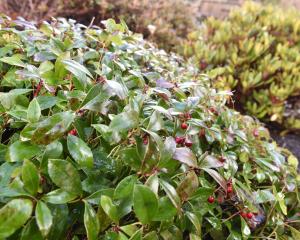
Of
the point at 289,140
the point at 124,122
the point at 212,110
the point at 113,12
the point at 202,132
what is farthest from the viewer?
the point at 113,12

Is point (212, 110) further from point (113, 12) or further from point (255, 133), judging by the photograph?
point (113, 12)

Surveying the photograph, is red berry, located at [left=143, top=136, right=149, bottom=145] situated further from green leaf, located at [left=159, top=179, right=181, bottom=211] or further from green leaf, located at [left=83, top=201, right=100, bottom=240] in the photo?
green leaf, located at [left=83, top=201, right=100, bottom=240]

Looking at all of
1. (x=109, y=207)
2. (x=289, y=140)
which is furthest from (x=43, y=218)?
(x=289, y=140)

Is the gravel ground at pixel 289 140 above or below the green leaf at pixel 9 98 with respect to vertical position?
below

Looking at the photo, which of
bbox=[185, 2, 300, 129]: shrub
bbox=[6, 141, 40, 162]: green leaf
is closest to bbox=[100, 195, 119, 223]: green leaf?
bbox=[6, 141, 40, 162]: green leaf

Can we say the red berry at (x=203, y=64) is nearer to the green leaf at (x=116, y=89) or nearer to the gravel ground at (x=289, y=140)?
the gravel ground at (x=289, y=140)

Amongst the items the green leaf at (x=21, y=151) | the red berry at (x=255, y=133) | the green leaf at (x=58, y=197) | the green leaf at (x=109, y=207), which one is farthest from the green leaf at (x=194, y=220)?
the red berry at (x=255, y=133)
